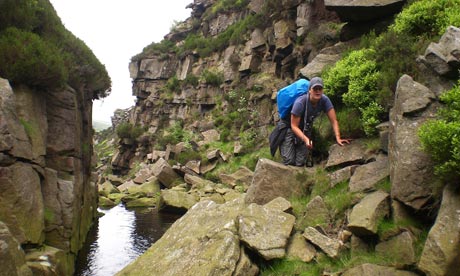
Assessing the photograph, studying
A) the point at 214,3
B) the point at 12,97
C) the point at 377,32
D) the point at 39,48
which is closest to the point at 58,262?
the point at 12,97

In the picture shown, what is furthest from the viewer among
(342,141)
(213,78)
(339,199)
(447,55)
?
(213,78)

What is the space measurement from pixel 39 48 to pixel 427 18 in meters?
12.6

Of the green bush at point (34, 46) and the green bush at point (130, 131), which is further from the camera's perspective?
the green bush at point (130, 131)

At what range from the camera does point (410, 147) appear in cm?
601

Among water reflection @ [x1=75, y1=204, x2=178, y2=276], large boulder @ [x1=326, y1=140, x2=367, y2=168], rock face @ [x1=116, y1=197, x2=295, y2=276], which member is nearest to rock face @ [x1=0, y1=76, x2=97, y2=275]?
water reflection @ [x1=75, y1=204, x2=178, y2=276]

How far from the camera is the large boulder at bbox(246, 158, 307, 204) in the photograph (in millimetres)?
8258

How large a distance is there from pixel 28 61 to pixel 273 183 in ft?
31.5

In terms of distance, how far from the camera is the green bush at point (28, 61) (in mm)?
12430

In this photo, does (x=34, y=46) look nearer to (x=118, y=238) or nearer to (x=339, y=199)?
(x=118, y=238)

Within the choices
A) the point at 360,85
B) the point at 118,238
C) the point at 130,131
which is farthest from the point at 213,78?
the point at 360,85

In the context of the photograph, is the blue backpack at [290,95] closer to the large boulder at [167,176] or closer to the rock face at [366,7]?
the rock face at [366,7]

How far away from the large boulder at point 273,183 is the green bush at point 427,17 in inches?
181

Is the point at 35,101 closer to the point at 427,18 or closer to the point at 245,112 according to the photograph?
the point at 427,18

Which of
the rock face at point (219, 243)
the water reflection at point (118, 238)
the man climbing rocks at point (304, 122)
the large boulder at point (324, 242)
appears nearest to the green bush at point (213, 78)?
the water reflection at point (118, 238)
